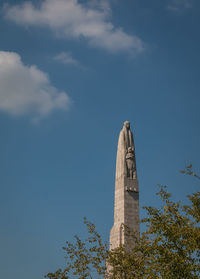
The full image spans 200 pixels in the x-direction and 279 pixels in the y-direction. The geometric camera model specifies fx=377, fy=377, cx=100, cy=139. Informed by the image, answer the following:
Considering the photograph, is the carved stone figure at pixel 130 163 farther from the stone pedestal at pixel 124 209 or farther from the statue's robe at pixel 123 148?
the stone pedestal at pixel 124 209

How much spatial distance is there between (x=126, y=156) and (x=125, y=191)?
3511 mm

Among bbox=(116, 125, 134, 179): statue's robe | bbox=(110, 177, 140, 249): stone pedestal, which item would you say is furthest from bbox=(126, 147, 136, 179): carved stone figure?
bbox=(110, 177, 140, 249): stone pedestal

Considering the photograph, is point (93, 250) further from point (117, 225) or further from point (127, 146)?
point (127, 146)

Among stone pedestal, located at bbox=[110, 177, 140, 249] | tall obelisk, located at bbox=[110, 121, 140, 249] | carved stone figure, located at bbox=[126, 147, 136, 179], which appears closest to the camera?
stone pedestal, located at bbox=[110, 177, 140, 249]

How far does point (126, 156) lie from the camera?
1359 inches

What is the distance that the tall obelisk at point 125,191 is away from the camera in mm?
31219

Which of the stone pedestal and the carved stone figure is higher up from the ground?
the carved stone figure

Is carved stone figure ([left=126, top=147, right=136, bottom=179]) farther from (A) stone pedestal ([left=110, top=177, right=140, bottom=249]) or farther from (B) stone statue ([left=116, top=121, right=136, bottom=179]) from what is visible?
(A) stone pedestal ([left=110, top=177, right=140, bottom=249])

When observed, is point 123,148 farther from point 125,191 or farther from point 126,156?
point 125,191

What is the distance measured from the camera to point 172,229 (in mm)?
17797

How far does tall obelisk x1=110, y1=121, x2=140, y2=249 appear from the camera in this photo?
3122 centimetres

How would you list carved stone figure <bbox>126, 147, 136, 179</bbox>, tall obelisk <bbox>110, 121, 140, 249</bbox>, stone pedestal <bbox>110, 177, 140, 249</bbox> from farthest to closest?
carved stone figure <bbox>126, 147, 136, 179</bbox>, tall obelisk <bbox>110, 121, 140, 249</bbox>, stone pedestal <bbox>110, 177, 140, 249</bbox>

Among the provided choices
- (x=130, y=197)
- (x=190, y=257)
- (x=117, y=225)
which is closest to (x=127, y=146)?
(x=130, y=197)

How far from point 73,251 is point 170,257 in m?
8.58
